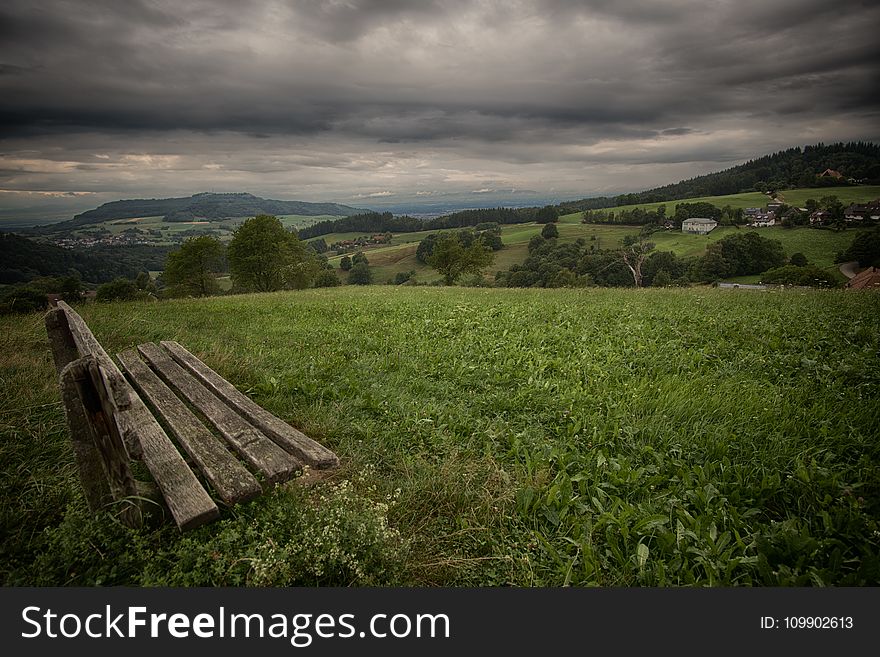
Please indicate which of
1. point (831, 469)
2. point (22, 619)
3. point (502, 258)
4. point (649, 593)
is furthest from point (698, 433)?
point (502, 258)

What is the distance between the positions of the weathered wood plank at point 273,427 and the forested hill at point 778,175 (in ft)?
49.9

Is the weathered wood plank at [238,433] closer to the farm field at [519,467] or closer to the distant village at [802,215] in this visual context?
the farm field at [519,467]

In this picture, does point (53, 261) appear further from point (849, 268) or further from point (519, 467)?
point (849, 268)

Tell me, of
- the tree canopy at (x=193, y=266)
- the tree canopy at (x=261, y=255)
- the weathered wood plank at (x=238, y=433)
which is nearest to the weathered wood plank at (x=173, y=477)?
the weathered wood plank at (x=238, y=433)

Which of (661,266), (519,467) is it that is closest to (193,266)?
(519,467)

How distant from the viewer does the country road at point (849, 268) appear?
20.9m

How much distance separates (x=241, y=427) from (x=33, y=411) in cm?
241

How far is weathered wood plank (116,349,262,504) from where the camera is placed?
2.83 meters

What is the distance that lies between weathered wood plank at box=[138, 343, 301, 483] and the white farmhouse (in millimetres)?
73827

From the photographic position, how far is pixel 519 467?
150 inches

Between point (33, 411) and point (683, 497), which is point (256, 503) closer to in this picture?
point (33, 411)

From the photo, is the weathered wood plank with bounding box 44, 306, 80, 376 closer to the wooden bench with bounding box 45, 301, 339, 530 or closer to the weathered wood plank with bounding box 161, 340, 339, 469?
the wooden bench with bounding box 45, 301, 339, 530

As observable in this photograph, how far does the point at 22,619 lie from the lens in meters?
2.16

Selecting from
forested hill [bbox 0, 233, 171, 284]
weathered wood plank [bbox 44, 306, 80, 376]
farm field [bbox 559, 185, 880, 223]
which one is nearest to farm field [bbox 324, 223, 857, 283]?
farm field [bbox 559, 185, 880, 223]
